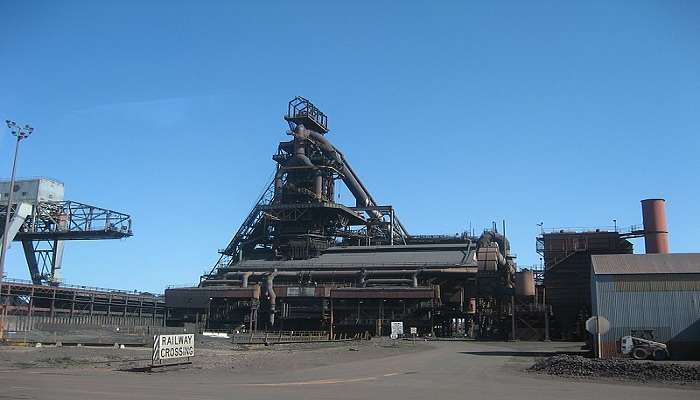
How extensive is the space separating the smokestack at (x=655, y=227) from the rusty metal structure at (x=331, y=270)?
68.0ft

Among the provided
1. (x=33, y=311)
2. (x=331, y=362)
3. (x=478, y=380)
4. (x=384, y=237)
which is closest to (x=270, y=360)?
(x=331, y=362)

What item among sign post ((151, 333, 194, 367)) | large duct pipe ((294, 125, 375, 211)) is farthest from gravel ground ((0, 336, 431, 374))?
large duct pipe ((294, 125, 375, 211))

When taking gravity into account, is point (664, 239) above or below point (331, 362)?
above

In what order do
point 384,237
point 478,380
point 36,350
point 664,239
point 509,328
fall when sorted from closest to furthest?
point 478,380
point 36,350
point 664,239
point 509,328
point 384,237

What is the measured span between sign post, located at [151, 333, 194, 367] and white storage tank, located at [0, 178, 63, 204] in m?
74.6

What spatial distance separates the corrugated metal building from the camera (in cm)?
4012

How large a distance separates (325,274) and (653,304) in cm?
6351

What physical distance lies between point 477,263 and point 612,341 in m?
52.6

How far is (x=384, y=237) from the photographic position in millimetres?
119688

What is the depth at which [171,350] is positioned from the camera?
3058 centimetres

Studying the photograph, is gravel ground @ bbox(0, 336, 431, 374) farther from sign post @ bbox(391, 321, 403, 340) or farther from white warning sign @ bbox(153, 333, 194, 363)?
sign post @ bbox(391, 321, 403, 340)

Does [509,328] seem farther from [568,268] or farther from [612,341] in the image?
[612,341]

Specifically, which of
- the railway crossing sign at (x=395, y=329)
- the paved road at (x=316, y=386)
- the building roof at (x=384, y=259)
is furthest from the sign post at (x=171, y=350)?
the building roof at (x=384, y=259)

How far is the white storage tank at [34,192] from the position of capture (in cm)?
9575
